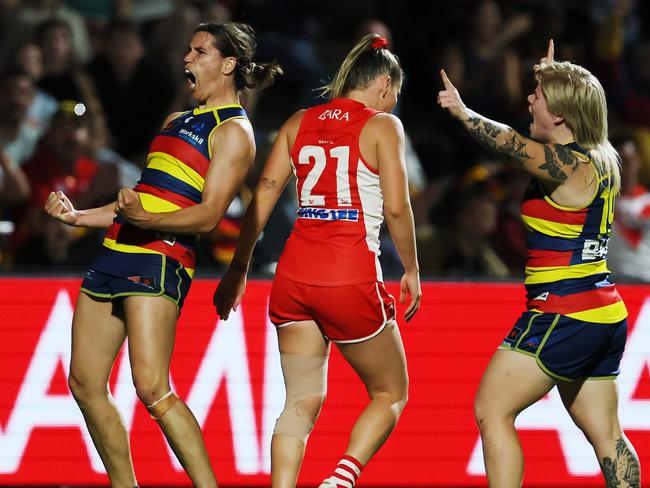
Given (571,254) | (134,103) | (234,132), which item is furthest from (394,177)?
(134,103)

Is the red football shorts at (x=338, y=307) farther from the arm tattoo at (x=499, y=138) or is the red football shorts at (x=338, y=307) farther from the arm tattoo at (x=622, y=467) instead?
the arm tattoo at (x=622, y=467)

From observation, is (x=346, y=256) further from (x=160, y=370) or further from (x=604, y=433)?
(x=604, y=433)

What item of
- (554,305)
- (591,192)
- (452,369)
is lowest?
(452,369)

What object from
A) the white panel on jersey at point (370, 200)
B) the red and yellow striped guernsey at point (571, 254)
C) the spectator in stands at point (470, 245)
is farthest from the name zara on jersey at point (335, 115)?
the spectator in stands at point (470, 245)

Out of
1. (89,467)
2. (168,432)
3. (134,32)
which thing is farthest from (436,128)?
(168,432)

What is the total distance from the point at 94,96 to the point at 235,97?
494 cm

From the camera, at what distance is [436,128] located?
11.2 meters

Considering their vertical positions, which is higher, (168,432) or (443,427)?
(168,432)

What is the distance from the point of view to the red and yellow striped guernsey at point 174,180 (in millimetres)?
5590

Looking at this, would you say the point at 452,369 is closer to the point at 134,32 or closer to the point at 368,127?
the point at 368,127

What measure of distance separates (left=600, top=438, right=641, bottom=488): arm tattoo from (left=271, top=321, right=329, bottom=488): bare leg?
4.46 ft

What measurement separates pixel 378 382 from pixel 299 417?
15.8 inches

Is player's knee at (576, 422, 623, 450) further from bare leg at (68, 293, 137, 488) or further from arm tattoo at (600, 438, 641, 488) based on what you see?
bare leg at (68, 293, 137, 488)

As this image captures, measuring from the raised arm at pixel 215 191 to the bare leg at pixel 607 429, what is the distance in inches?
69.5
